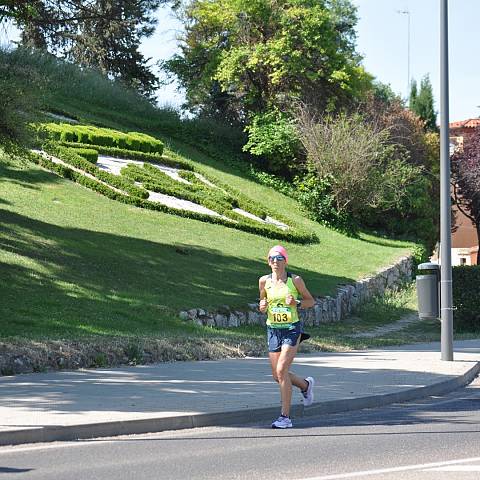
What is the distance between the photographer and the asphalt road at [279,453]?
8.87m

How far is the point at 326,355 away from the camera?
2066cm

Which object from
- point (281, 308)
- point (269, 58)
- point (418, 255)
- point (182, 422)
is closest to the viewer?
point (182, 422)

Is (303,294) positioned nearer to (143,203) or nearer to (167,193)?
(143,203)

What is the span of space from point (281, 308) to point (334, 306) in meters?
18.3

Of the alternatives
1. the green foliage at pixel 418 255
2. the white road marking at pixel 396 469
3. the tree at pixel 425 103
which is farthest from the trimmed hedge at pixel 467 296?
the tree at pixel 425 103

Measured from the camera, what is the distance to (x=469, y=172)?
59219 millimetres

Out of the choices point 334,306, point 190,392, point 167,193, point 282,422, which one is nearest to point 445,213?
Answer: point 190,392

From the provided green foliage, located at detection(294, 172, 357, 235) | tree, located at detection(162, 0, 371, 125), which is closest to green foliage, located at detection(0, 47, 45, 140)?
green foliage, located at detection(294, 172, 357, 235)

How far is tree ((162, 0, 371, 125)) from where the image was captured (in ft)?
169

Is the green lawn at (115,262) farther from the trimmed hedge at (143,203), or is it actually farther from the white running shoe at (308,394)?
the white running shoe at (308,394)

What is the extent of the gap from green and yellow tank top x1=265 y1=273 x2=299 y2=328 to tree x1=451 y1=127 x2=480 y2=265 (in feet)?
158

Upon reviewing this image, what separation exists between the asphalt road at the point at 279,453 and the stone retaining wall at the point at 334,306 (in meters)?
11.5

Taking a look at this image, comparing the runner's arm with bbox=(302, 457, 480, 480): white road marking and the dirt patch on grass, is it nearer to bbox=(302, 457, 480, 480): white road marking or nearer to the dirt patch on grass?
bbox=(302, 457, 480, 480): white road marking

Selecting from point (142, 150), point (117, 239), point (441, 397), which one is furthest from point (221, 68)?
point (441, 397)
